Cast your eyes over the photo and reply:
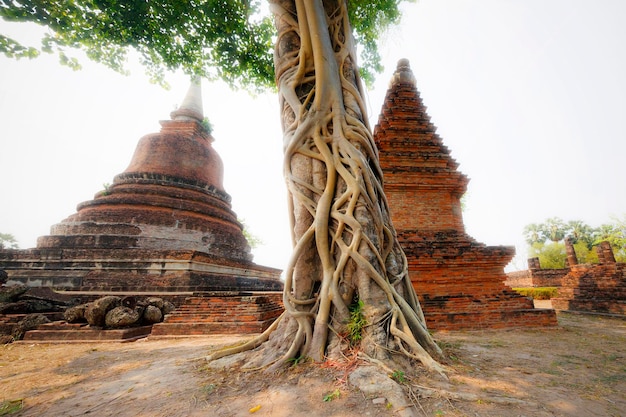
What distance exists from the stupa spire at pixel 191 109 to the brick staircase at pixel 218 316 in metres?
9.74

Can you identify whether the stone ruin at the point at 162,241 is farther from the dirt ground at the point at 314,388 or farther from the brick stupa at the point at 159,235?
the dirt ground at the point at 314,388

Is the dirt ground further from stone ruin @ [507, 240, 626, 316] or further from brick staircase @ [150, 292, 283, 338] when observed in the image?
stone ruin @ [507, 240, 626, 316]

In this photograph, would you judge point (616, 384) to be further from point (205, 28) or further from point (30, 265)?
point (30, 265)

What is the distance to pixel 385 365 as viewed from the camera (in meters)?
2.05

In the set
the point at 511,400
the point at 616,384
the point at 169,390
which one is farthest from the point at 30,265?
the point at 616,384

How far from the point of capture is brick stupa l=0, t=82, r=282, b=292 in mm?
7898

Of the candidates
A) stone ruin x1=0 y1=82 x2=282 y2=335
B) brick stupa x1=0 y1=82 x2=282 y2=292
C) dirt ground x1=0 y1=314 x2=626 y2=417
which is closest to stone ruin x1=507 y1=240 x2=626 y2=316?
dirt ground x1=0 y1=314 x2=626 y2=417

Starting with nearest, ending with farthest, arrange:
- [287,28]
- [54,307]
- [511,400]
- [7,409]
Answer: [511,400] → [7,409] → [287,28] → [54,307]

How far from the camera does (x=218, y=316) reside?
5.41m

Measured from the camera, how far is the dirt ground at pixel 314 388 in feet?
5.54

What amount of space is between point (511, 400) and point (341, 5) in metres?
4.58

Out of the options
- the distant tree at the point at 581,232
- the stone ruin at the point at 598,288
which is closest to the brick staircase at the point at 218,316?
the stone ruin at the point at 598,288

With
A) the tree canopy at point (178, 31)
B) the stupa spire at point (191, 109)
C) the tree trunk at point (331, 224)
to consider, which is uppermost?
the stupa spire at point (191, 109)

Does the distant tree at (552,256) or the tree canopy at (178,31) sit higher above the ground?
the tree canopy at (178,31)
